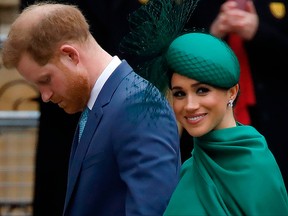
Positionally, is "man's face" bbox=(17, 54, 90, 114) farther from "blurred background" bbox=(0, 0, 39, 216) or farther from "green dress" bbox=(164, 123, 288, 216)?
"blurred background" bbox=(0, 0, 39, 216)

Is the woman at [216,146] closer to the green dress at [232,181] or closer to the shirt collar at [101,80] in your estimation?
the green dress at [232,181]

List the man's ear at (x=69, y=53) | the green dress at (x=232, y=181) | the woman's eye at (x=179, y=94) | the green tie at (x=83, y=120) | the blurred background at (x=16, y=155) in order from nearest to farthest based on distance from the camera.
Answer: the green dress at (x=232, y=181)
the woman's eye at (x=179, y=94)
the man's ear at (x=69, y=53)
the green tie at (x=83, y=120)
the blurred background at (x=16, y=155)

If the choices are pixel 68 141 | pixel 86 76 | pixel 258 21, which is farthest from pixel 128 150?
pixel 68 141

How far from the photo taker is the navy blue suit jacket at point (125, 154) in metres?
3.80

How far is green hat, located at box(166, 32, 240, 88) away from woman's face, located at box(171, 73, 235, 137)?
0.08 ft

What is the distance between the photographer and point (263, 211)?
3475 millimetres

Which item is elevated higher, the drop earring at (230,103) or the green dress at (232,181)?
the drop earring at (230,103)

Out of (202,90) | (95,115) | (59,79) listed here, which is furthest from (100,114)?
(202,90)

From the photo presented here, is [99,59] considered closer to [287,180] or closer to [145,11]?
[145,11]

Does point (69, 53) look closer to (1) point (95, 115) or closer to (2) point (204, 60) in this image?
(1) point (95, 115)

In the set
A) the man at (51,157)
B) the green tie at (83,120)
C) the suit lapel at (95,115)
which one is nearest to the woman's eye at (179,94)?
the suit lapel at (95,115)

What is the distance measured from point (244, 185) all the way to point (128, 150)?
0.50 meters

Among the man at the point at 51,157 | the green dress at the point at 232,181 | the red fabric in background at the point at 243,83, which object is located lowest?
the man at the point at 51,157

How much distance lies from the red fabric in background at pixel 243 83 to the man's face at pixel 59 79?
118 centimetres
